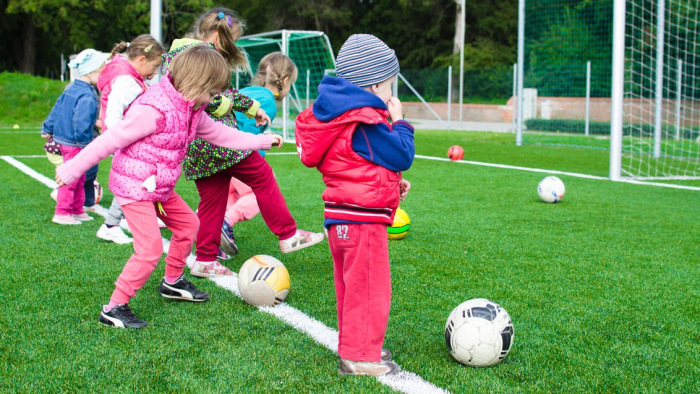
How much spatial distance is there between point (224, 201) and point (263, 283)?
1144 millimetres

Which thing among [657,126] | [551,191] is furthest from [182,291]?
[657,126]

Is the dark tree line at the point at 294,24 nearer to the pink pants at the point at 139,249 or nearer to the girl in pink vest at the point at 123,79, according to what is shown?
the girl in pink vest at the point at 123,79

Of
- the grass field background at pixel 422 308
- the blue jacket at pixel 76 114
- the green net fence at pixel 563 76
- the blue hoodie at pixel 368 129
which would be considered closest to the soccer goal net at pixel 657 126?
the green net fence at pixel 563 76

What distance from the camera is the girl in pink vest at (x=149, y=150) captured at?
3502 millimetres

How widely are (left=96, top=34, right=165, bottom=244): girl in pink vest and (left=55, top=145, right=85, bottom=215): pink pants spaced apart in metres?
0.98

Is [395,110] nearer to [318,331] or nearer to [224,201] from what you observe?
[318,331]

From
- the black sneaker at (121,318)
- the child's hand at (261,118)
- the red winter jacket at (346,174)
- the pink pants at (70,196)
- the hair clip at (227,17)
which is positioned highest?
the hair clip at (227,17)

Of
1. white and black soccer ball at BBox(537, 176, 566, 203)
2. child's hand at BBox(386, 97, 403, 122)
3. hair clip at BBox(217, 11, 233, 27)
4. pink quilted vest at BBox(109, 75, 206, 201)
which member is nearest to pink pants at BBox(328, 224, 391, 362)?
child's hand at BBox(386, 97, 403, 122)

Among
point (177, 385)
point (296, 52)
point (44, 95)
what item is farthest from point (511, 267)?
point (44, 95)

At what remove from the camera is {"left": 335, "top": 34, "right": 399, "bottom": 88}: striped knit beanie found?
2.92 metres

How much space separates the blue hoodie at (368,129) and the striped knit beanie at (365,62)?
0.24 ft

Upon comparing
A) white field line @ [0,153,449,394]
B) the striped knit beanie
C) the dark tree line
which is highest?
the dark tree line

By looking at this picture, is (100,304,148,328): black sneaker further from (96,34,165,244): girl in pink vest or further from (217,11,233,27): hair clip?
(217,11,233,27): hair clip

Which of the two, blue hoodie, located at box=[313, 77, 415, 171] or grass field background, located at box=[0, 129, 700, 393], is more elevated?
blue hoodie, located at box=[313, 77, 415, 171]
